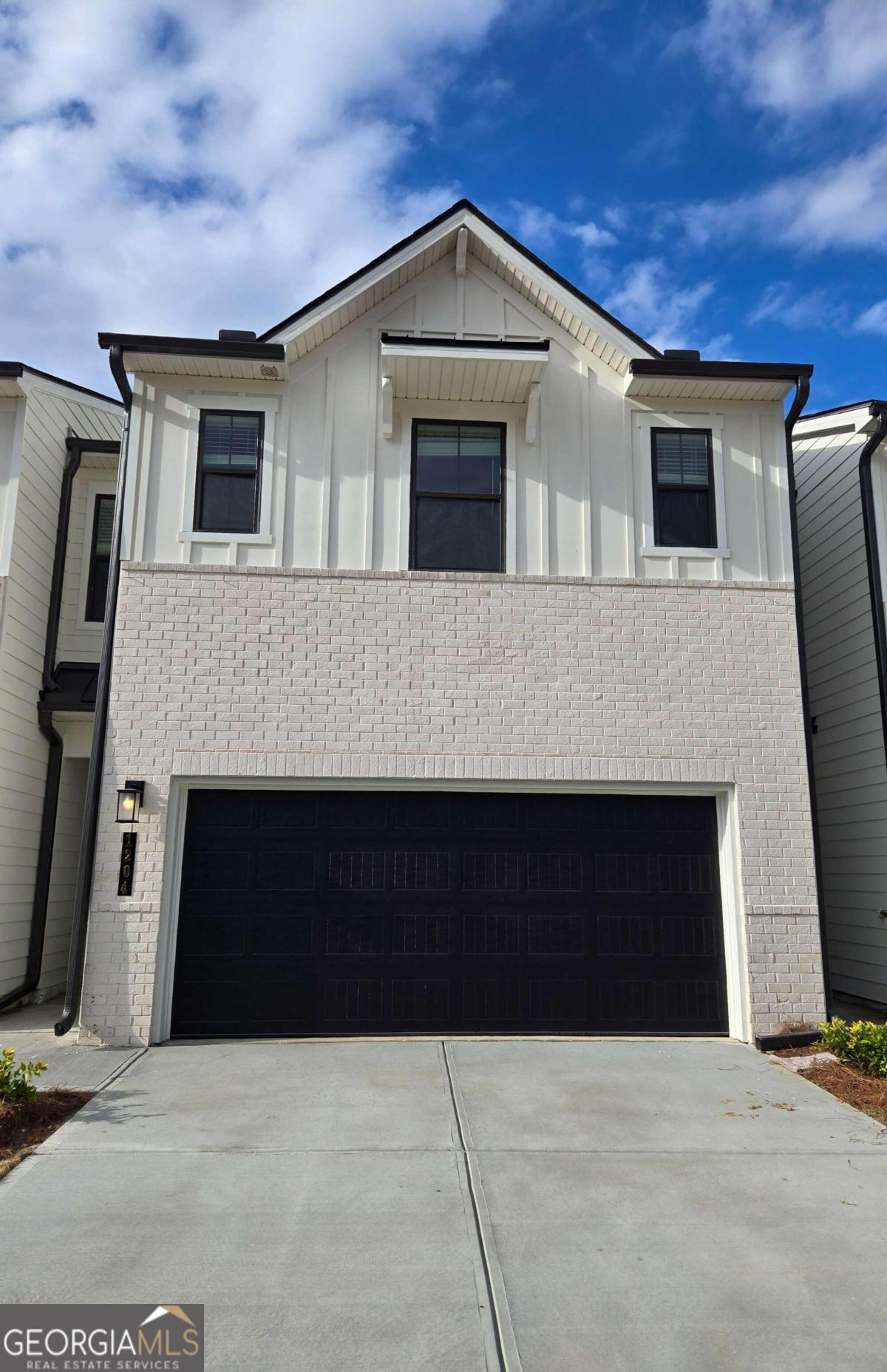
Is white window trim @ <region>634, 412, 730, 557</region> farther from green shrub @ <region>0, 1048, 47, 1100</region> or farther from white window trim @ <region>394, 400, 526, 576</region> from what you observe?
green shrub @ <region>0, 1048, 47, 1100</region>

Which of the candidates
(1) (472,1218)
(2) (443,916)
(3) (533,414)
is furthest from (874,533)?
(1) (472,1218)

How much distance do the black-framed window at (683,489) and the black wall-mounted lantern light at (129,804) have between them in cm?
572

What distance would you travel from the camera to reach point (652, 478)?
955 cm

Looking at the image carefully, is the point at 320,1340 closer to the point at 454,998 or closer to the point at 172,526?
the point at 454,998

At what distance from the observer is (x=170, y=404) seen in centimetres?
933

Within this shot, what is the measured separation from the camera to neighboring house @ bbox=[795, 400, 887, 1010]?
1009 centimetres

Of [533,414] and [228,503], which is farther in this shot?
[533,414]

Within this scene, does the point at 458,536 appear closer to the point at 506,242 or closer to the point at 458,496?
the point at 458,496

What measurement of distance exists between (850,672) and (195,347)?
8.12 meters

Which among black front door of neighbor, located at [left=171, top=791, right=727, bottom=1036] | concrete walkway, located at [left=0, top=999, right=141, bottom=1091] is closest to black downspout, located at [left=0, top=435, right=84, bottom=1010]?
concrete walkway, located at [left=0, top=999, right=141, bottom=1091]

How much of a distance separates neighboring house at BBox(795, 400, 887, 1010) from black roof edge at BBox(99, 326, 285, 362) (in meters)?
6.73

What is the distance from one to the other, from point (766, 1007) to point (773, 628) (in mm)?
3692

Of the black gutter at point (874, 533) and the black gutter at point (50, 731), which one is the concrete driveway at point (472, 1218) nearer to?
the black gutter at point (50, 731)

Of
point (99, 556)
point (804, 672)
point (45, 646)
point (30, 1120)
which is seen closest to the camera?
point (30, 1120)
